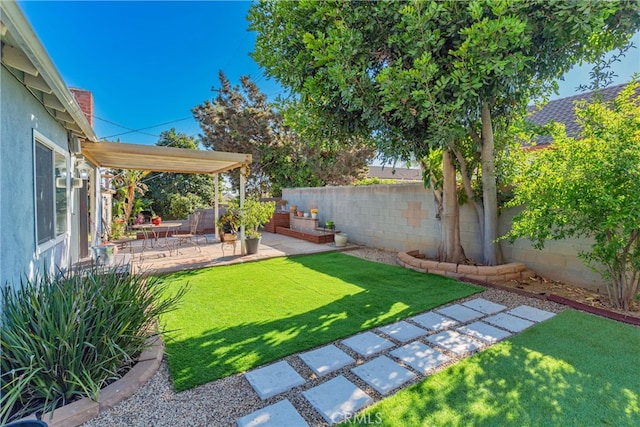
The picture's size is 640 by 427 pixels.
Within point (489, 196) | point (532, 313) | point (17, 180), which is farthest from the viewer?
point (489, 196)

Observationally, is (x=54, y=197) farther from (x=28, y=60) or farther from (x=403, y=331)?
(x=403, y=331)

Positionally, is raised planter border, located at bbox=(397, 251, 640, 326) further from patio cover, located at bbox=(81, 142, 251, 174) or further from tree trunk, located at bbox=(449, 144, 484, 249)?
patio cover, located at bbox=(81, 142, 251, 174)

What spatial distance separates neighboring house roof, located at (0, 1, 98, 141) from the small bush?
2.17 meters

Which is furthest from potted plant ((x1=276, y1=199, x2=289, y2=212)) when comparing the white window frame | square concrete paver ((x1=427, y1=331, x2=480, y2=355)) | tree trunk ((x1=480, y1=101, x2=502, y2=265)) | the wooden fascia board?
the wooden fascia board

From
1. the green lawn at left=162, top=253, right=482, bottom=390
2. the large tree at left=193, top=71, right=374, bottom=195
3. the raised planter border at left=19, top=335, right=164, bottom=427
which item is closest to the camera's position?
the raised planter border at left=19, top=335, right=164, bottom=427

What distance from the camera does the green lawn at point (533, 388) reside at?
2.46 metres

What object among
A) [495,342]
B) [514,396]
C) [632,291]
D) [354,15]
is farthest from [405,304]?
[354,15]

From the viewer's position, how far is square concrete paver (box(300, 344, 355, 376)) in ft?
10.5

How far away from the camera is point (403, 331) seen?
13.4 feet

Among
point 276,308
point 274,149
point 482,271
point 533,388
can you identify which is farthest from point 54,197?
point 274,149

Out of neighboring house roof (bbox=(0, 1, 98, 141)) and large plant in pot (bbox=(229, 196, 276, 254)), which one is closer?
neighboring house roof (bbox=(0, 1, 98, 141))

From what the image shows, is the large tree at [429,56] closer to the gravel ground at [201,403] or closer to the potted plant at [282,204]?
the gravel ground at [201,403]

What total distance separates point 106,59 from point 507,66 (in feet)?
39.4

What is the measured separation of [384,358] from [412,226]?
6144mm
